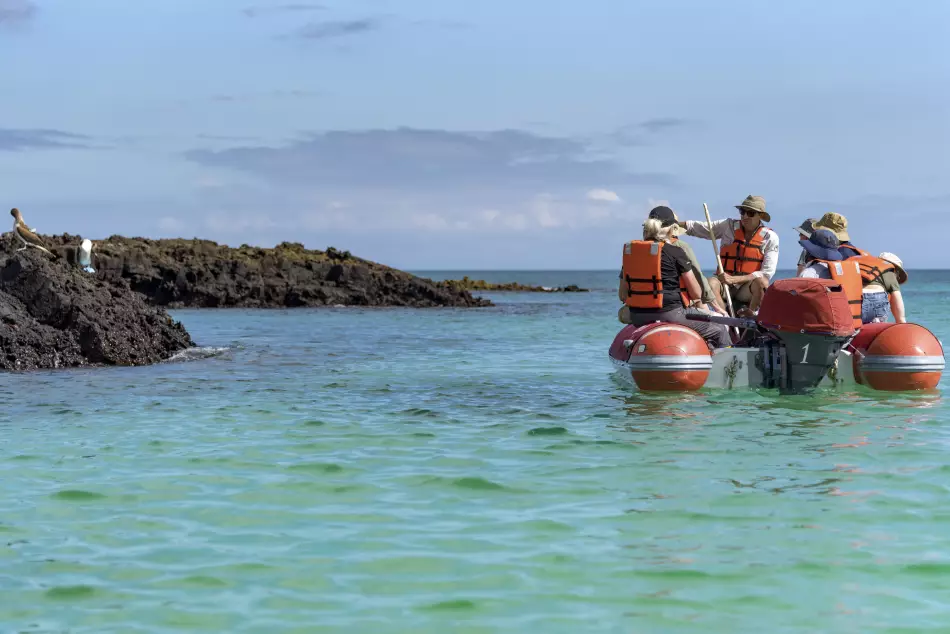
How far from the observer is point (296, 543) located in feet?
20.1

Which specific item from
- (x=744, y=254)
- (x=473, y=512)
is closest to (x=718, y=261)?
(x=744, y=254)

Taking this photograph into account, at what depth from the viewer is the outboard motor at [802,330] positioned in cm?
1109

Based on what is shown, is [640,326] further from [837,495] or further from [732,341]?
[837,495]

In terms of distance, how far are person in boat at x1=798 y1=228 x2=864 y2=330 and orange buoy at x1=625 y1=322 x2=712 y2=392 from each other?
1.39m

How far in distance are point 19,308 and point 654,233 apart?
10328mm

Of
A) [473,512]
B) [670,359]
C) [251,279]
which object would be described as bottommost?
[473,512]

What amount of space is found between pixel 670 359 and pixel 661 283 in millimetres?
968

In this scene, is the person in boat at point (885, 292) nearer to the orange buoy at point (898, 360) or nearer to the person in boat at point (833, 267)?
the orange buoy at point (898, 360)

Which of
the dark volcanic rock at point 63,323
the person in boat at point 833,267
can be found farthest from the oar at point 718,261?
the dark volcanic rock at point 63,323

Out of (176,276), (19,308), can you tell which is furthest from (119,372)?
(176,276)

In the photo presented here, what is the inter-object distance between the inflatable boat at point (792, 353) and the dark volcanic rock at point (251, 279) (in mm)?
34320

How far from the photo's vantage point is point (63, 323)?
17375 mm

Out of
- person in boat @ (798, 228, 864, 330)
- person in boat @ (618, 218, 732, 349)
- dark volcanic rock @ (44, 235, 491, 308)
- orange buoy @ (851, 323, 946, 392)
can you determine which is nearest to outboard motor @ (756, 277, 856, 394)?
person in boat @ (798, 228, 864, 330)

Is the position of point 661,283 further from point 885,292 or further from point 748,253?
point 885,292
